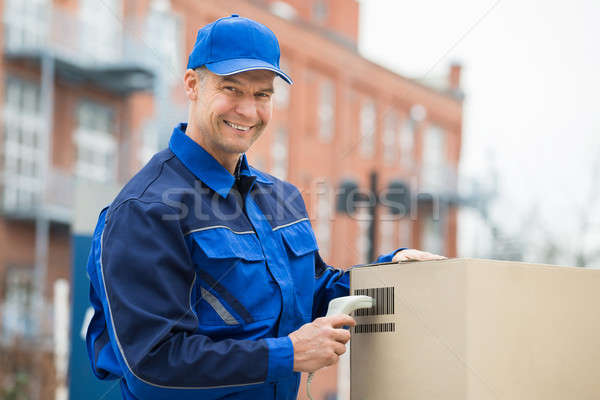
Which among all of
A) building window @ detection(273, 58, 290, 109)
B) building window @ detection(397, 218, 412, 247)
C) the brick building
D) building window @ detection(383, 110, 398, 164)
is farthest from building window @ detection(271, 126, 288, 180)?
building window @ detection(397, 218, 412, 247)

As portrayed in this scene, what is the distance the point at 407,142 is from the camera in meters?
24.1

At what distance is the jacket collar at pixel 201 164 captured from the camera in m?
2.23

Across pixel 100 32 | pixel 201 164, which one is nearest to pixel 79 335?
pixel 201 164

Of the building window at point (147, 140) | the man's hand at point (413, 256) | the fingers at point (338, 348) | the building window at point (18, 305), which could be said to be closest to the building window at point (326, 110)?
the building window at point (147, 140)

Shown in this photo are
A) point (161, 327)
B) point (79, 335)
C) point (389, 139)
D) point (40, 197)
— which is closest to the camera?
point (161, 327)

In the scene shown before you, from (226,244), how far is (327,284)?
0.55 metres

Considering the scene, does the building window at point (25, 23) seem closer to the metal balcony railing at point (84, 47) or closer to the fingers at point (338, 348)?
the metal balcony railing at point (84, 47)

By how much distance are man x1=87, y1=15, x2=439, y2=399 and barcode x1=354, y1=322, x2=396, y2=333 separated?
0.09 meters

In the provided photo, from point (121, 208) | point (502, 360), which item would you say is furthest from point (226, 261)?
point (502, 360)

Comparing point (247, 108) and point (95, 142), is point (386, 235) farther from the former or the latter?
point (247, 108)

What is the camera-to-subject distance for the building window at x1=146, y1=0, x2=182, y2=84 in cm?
1597

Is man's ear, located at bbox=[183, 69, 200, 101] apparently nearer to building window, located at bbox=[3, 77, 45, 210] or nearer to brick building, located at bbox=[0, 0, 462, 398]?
brick building, located at bbox=[0, 0, 462, 398]

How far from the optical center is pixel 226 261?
2.07 m

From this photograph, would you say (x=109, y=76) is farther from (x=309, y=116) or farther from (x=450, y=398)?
(x=450, y=398)
